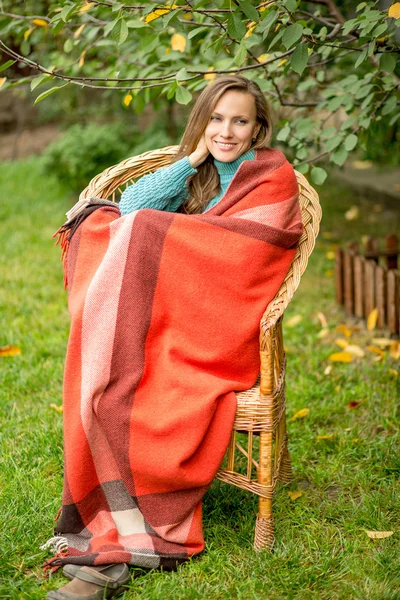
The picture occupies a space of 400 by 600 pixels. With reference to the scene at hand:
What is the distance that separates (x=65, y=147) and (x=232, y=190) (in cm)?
419

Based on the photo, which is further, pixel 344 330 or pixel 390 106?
pixel 344 330

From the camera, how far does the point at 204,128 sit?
2.49m

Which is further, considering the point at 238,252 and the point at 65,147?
the point at 65,147

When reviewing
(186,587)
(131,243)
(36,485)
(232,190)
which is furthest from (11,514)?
(232,190)

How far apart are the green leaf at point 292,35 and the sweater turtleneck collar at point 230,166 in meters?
0.49

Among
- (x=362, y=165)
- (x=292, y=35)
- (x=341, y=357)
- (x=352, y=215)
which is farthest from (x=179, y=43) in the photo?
(x=362, y=165)

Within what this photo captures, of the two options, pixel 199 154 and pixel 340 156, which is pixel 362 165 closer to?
pixel 340 156

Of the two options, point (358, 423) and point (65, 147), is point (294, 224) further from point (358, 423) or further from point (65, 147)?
point (65, 147)

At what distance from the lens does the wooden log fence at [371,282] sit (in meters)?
3.60

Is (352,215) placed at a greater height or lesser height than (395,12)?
lesser

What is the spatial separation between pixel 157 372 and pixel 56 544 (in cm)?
63

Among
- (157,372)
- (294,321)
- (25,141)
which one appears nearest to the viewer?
(157,372)

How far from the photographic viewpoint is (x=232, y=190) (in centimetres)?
233

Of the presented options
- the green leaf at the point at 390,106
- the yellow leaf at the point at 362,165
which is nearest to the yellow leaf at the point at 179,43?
the green leaf at the point at 390,106
